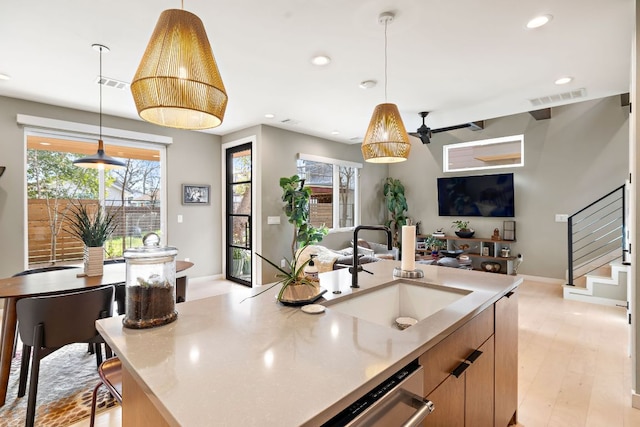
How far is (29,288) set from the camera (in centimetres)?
217

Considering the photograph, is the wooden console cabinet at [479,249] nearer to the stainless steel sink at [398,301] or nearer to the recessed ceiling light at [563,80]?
the recessed ceiling light at [563,80]

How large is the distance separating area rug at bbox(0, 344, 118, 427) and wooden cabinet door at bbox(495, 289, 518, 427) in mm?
2389

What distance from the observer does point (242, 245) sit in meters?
5.61

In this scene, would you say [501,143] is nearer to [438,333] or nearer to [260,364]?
[438,333]

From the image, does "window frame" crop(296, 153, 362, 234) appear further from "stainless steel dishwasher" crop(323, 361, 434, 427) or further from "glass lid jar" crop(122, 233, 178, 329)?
"stainless steel dishwasher" crop(323, 361, 434, 427)

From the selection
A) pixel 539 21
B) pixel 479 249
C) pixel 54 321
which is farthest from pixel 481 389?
pixel 479 249

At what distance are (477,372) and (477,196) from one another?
18.1 feet

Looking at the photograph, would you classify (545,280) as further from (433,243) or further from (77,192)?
(77,192)

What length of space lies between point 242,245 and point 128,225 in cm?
179

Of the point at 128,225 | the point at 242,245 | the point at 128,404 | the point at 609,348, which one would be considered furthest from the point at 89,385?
the point at 609,348

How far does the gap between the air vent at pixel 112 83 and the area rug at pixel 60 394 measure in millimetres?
2725

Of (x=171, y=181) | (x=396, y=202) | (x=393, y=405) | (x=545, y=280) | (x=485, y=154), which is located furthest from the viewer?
(x=396, y=202)

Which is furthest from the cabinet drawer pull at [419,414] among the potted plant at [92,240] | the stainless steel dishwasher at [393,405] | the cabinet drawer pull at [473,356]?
the potted plant at [92,240]

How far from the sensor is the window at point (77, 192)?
Result: 4.12 metres
